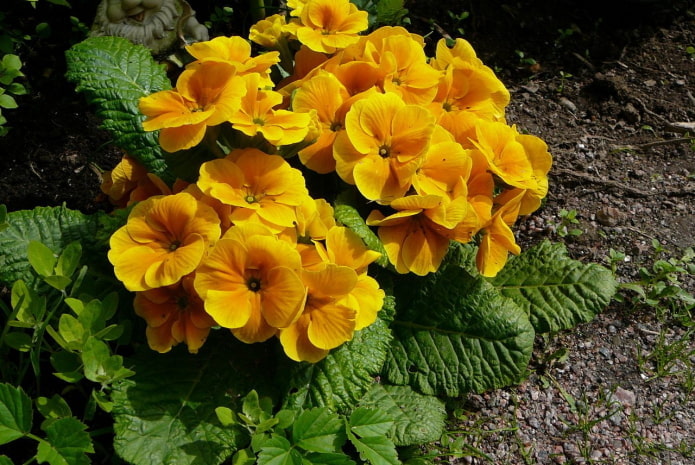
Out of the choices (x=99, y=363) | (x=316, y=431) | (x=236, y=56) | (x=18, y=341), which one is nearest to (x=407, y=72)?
(x=236, y=56)

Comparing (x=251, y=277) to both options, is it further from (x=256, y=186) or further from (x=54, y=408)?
(x=54, y=408)

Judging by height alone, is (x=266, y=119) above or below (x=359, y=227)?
above

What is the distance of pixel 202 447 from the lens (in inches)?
65.2

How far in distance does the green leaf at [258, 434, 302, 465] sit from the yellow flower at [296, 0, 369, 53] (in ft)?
3.40

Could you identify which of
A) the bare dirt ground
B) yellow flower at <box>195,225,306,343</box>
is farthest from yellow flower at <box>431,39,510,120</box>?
the bare dirt ground

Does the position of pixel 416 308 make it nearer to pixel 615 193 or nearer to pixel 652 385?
pixel 652 385

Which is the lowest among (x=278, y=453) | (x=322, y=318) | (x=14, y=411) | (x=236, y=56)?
(x=278, y=453)

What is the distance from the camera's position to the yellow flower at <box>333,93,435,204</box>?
1701 millimetres

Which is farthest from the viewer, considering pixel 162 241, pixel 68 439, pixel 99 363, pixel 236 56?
pixel 236 56

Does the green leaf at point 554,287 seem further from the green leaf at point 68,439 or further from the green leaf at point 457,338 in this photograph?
the green leaf at point 68,439

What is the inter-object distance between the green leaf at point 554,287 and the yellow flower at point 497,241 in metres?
0.39

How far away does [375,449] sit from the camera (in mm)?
1603

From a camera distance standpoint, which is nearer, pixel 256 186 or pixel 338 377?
pixel 256 186

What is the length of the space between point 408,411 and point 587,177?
1.43 metres
